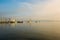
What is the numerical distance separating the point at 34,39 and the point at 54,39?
0.97 m

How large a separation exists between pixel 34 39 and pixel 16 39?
3.03 ft

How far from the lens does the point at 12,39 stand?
5.93 meters

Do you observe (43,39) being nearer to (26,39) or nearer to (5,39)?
(26,39)

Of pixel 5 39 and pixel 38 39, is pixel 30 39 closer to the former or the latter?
pixel 38 39

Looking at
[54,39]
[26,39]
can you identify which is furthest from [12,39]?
[54,39]

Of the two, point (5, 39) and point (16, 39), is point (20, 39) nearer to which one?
point (16, 39)

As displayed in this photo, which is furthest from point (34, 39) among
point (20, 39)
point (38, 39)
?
point (20, 39)

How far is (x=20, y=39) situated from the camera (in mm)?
5738

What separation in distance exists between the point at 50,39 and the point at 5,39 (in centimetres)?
222

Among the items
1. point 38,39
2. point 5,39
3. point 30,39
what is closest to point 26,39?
point 30,39

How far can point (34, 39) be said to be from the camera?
18.4 feet

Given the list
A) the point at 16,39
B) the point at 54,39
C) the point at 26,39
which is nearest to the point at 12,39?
the point at 16,39

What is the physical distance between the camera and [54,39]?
18.5 ft

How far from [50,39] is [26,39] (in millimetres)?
1163
